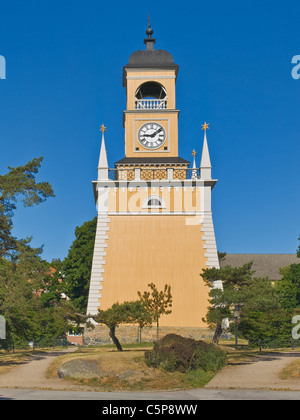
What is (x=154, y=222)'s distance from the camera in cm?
3512

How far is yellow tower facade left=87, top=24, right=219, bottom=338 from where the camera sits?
33.3m

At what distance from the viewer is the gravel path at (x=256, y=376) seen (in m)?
18.7

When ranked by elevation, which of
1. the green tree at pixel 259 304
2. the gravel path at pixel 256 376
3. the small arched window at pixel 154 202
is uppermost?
the small arched window at pixel 154 202

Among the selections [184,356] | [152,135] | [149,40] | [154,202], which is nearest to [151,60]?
[149,40]

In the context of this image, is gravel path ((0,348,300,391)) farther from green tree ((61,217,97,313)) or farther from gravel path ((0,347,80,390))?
green tree ((61,217,97,313))

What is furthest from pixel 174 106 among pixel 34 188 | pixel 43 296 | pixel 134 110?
pixel 43 296

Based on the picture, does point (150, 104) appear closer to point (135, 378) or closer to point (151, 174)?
point (151, 174)

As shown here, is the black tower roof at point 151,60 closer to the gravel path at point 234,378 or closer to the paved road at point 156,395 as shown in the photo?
the gravel path at point 234,378

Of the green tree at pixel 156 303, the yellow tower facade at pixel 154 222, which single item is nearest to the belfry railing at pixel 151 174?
the yellow tower facade at pixel 154 222

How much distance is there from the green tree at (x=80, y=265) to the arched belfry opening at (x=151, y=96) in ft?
57.0

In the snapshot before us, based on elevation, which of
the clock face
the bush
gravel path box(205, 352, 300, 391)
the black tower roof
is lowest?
gravel path box(205, 352, 300, 391)

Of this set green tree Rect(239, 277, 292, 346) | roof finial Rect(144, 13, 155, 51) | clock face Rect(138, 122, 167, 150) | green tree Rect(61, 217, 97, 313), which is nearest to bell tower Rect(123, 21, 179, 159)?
clock face Rect(138, 122, 167, 150)

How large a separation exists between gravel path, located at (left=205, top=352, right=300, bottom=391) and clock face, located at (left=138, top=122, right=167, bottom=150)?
60.3 ft

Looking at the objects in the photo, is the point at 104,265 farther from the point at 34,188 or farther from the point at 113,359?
the point at 113,359
